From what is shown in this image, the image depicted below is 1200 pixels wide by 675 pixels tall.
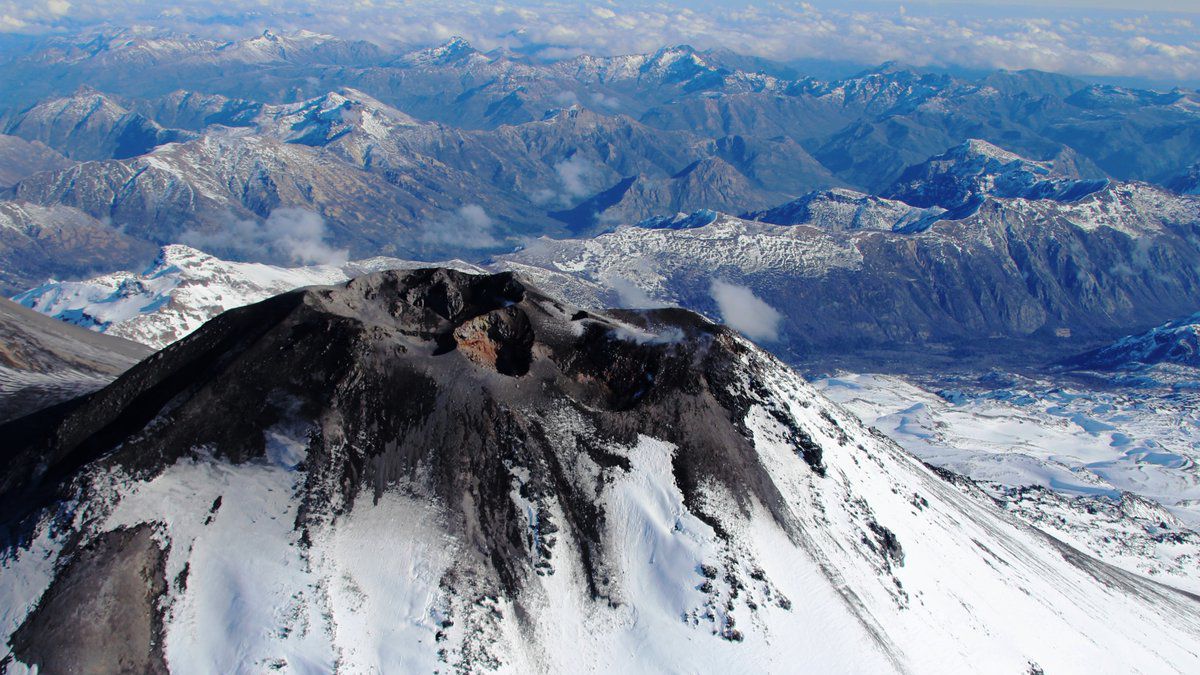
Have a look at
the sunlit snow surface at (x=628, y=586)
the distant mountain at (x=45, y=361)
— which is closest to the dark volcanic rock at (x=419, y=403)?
the sunlit snow surface at (x=628, y=586)

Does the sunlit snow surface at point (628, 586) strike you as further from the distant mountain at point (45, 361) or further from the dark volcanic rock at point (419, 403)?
the distant mountain at point (45, 361)

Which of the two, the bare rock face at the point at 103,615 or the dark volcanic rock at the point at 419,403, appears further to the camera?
the dark volcanic rock at the point at 419,403

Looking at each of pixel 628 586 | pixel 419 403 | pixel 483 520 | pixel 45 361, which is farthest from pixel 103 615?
pixel 45 361

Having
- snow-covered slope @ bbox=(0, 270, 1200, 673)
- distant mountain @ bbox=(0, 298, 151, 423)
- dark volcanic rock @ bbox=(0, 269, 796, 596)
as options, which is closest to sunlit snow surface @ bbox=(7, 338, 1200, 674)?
snow-covered slope @ bbox=(0, 270, 1200, 673)

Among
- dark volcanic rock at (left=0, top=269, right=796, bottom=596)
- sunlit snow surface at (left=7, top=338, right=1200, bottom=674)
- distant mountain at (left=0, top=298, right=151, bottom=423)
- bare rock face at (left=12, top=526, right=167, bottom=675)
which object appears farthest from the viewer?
distant mountain at (left=0, top=298, right=151, bottom=423)

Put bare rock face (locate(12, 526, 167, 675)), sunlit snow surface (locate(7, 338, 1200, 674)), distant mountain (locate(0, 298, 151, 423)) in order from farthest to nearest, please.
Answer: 1. distant mountain (locate(0, 298, 151, 423))
2. sunlit snow surface (locate(7, 338, 1200, 674))
3. bare rock face (locate(12, 526, 167, 675))

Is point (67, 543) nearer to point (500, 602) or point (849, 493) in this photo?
point (500, 602)

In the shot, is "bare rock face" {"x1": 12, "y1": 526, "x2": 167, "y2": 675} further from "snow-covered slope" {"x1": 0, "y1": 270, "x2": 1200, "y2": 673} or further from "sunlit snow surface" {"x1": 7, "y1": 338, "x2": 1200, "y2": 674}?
"sunlit snow surface" {"x1": 7, "y1": 338, "x2": 1200, "y2": 674}
